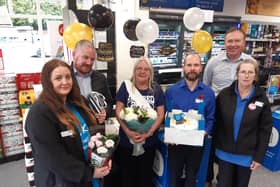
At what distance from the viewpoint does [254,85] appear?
186 centimetres

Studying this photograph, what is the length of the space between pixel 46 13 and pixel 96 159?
13.8ft

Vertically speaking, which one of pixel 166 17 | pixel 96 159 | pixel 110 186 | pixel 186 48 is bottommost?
pixel 110 186

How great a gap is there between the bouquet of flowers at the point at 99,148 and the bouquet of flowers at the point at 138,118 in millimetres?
402

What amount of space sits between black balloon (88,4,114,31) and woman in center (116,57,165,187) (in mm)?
869

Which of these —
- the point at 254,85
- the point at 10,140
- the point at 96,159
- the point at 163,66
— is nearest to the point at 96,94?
the point at 96,159

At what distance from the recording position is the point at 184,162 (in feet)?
6.75

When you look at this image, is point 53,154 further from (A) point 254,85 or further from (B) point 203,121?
(A) point 254,85

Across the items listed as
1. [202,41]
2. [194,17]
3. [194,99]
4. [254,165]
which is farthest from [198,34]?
[254,165]

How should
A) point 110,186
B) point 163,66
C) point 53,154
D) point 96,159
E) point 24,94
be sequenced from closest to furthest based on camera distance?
point 53,154 → point 96,159 → point 110,186 → point 24,94 → point 163,66

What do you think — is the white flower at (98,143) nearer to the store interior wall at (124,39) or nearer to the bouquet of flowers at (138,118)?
the bouquet of flowers at (138,118)

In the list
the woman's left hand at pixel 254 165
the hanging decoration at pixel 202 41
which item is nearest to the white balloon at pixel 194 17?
the hanging decoration at pixel 202 41

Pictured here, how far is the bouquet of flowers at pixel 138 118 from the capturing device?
1.77m

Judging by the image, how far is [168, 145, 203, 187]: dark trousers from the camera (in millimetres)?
1991

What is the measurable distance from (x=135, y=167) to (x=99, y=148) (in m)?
0.83
